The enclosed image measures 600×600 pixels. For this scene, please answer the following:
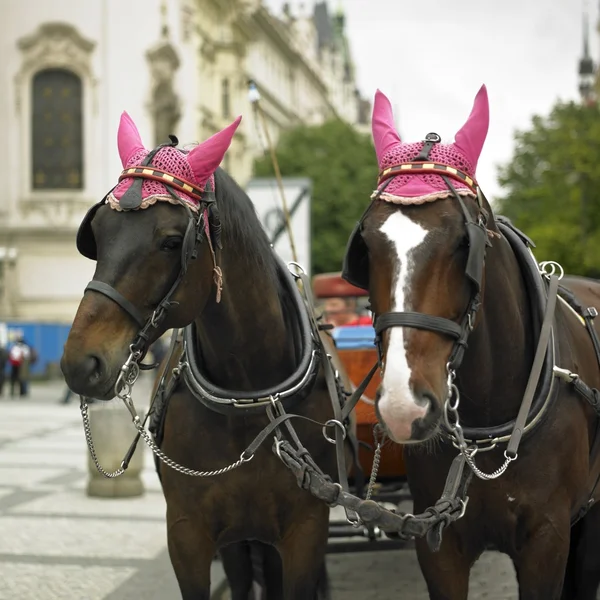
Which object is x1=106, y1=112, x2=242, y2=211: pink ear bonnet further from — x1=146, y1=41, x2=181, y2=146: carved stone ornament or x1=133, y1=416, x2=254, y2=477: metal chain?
x1=146, y1=41, x2=181, y2=146: carved stone ornament

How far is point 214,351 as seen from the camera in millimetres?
4164

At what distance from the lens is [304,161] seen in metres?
49.6

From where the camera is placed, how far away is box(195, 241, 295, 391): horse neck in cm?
405

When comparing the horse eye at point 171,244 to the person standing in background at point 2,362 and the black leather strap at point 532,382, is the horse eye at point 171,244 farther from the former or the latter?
the person standing in background at point 2,362

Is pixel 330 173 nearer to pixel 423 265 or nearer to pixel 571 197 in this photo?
pixel 571 197

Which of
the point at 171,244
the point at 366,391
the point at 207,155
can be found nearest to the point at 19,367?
the point at 366,391

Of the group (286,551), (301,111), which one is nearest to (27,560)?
(286,551)

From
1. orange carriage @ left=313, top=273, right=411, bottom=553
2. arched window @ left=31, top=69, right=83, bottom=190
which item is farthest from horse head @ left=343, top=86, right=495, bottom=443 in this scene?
arched window @ left=31, top=69, right=83, bottom=190

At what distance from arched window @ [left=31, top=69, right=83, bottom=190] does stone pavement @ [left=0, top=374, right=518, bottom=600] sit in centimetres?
2536

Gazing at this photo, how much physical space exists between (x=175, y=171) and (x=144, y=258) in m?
0.40

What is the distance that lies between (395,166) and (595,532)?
2319 millimetres

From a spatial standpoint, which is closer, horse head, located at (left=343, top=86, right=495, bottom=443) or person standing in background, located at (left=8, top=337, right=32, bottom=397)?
horse head, located at (left=343, top=86, right=495, bottom=443)

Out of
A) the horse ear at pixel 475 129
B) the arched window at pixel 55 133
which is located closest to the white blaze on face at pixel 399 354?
the horse ear at pixel 475 129

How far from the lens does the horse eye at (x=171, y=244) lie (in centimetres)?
360
